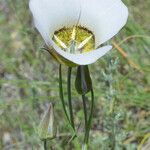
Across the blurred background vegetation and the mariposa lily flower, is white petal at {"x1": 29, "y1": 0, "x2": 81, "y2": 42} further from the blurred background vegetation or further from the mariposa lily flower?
the blurred background vegetation

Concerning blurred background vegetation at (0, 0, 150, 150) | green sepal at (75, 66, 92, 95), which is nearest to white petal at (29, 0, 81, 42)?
green sepal at (75, 66, 92, 95)

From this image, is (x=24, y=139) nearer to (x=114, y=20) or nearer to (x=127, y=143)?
(x=127, y=143)

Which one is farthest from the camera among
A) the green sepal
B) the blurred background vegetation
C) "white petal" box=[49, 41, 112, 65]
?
the blurred background vegetation

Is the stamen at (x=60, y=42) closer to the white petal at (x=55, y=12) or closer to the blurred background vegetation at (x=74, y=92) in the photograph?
the white petal at (x=55, y=12)

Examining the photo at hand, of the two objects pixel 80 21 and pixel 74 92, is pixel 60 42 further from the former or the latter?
pixel 74 92

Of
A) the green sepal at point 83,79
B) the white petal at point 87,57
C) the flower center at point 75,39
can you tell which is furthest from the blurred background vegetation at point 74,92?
the white petal at point 87,57

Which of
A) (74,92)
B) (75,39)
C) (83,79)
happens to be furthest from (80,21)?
(74,92)
